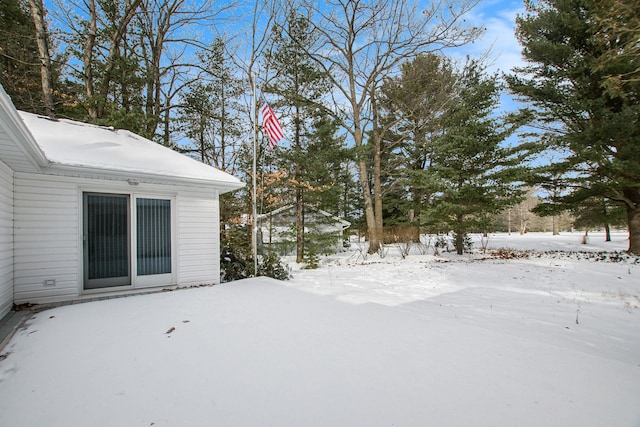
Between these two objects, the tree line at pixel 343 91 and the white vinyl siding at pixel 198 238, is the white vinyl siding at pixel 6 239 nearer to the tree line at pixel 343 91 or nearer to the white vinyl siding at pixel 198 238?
the white vinyl siding at pixel 198 238

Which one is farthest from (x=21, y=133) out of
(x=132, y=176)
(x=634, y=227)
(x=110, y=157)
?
(x=634, y=227)

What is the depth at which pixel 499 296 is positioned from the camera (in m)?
5.43

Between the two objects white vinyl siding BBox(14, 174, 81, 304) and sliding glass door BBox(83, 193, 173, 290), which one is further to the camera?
sliding glass door BBox(83, 193, 173, 290)

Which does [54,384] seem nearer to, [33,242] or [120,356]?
[120,356]

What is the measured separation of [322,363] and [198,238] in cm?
434

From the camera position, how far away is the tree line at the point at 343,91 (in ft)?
32.3

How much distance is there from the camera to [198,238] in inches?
232

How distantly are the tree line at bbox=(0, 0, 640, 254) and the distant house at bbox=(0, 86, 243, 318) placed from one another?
4369 millimetres

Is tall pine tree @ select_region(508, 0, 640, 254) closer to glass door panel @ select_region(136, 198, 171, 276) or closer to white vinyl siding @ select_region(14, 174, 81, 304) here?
glass door panel @ select_region(136, 198, 171, 276)

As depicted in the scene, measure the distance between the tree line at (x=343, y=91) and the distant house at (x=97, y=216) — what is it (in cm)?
437

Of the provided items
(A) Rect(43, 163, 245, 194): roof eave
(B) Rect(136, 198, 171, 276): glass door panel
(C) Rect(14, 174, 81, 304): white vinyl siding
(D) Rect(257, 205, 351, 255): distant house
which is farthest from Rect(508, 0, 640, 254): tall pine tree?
(C) Rect(14, 174, 81, 304): white vinyl siding

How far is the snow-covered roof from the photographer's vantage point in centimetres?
459

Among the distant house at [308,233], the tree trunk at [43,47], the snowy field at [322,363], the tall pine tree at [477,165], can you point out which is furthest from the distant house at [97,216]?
the tall pine tree at [477,165]

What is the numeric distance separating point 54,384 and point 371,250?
12613mm
